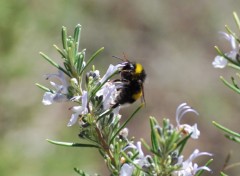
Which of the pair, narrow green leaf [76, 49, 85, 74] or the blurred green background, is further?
the blurred green background

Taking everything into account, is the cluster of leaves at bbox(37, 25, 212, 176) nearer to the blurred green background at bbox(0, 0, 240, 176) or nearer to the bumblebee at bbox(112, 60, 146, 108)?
the bumblebee at bbox(112, 60, 146, 108)

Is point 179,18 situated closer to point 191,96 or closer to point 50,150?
point 191,96

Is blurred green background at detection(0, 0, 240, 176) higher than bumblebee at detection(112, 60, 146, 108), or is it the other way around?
bumblebee at detection(112, 60, 146, 108)

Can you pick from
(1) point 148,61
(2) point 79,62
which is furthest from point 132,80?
(1) point 148,61

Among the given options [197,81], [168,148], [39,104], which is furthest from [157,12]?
[168,148]

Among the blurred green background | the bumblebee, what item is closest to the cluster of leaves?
the bumblebee
